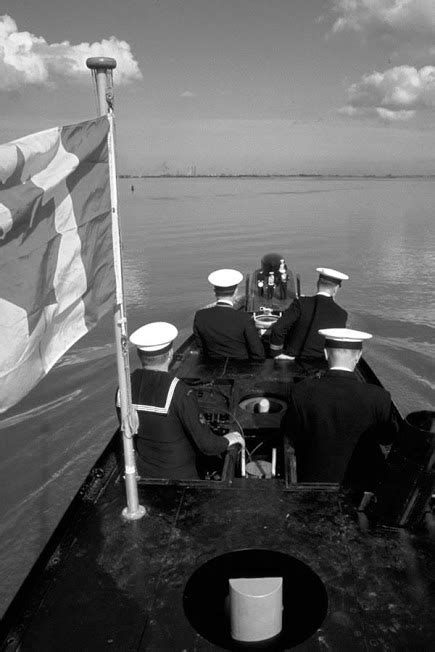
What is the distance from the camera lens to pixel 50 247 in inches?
119

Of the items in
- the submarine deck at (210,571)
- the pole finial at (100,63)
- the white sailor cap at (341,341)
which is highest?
the pole finial at (100,63)

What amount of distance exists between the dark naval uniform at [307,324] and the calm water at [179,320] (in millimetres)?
3712

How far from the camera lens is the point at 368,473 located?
4246 mm

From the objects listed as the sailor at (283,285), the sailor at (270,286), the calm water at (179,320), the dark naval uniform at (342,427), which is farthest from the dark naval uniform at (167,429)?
the sailor at (283,285)

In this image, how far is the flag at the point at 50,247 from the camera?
2.72m

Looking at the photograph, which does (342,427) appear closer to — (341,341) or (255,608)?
(341,341)

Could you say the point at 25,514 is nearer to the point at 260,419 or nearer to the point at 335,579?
the point at 260,419

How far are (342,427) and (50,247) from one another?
2586 mm

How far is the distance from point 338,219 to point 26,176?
5162cm

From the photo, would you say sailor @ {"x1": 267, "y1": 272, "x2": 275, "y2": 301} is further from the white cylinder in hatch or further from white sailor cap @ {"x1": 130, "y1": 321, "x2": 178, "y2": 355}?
the white cylinder in hatch

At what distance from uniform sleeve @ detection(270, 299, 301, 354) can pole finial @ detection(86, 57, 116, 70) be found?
5271 mm

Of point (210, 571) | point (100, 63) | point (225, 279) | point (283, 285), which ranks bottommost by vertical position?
point (283, 285)

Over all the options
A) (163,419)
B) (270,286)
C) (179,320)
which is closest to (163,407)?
(163,419)

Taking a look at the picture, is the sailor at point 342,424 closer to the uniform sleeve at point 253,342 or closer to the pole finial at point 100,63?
the pole finial at point 100,63
